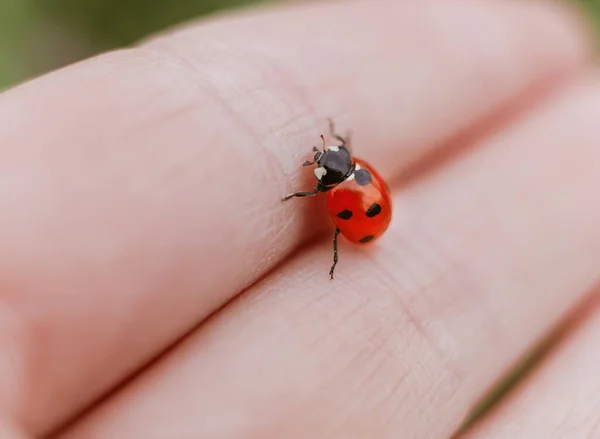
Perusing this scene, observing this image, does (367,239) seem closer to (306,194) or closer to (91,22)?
(306,194)

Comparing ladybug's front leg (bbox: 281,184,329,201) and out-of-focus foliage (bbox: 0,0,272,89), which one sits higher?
ladybug's front leg (bbox: 281,184,329,201)

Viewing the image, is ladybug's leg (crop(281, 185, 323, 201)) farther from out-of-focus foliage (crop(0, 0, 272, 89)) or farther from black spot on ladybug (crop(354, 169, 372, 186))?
out-of-focus foliage (crop(0, 0, 272, 89))

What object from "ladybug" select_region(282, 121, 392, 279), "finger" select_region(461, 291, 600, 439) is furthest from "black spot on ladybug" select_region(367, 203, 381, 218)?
"finger" select_region(461, 291, 600, 439)

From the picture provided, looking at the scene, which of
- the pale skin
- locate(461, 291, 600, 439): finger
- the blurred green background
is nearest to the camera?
the pale skin

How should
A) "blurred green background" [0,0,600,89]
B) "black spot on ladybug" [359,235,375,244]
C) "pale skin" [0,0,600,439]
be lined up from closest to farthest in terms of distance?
"pale skin" [0,0,600,439] → "black spot on ladybug" [359,235,375,244] → "blurred green background" [0,0,600,89]

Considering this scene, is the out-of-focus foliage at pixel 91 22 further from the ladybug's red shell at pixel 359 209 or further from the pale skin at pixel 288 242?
the ladybug's red shell at pixel 359 209

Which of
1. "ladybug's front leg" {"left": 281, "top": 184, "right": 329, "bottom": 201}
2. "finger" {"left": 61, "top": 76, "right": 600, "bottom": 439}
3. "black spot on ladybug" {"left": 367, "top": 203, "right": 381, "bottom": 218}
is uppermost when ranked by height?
"ladybug's front leg" {"left": 281, "top": 184, "right": 329, "bottom": 201}

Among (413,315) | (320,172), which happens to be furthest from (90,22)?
(413,315)
